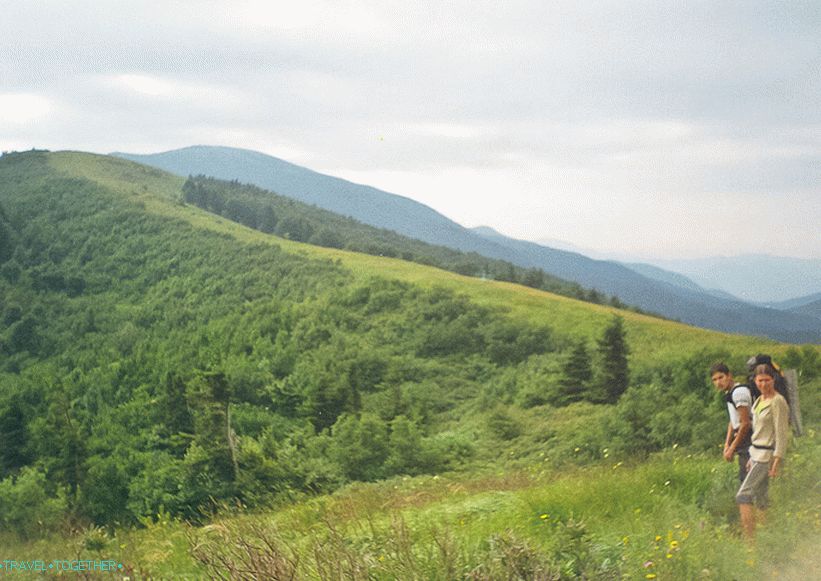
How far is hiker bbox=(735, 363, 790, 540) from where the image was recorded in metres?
5.60

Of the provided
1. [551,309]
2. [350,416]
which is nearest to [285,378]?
[350,416]

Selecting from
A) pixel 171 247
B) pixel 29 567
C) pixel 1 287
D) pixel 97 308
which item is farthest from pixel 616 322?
pixel 1 287

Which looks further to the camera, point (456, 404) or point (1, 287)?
point (1, 287)

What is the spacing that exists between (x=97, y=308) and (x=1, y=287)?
12293 mm

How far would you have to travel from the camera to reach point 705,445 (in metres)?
10.9

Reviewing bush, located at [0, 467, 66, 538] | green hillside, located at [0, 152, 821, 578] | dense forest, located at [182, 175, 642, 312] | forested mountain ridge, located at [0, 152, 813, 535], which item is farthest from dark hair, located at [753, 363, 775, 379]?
dense forest, located at [182, 175, 642, 312]

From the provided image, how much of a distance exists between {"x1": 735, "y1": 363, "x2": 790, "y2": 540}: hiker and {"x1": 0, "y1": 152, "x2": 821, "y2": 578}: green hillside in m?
0.31

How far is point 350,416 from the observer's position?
20.8m

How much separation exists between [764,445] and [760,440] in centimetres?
5

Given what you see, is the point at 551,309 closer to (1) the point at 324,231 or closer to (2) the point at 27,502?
(2) the point at 27,502

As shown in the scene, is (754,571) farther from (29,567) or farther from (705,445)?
(705,445)

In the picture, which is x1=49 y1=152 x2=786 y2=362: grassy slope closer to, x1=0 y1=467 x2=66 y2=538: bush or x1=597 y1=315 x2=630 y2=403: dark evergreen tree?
x1=597 y1=315 x2=630 y2=403: dark evergreen tree

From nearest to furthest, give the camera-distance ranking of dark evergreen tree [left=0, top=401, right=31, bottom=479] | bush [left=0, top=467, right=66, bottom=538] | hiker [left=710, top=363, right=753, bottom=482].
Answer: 1. hiker [left=710, top=363, right=753, bottom=482]
2. bush [left=0, top=467, right=66, bottom=538]
3. dark evergreen tree [left=0, top=401, right=31, bottom=479]

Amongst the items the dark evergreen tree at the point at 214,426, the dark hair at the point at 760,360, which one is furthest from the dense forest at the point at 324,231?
the dark hair at the point at 760,360
